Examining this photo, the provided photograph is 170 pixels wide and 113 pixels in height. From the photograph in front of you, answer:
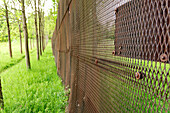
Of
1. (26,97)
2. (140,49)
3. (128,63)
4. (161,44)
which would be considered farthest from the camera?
(26,97)

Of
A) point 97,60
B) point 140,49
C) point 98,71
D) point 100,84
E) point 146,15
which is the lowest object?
point 100,84

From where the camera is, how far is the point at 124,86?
85 cm

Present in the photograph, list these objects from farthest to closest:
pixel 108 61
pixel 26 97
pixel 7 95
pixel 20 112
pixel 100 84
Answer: pixel 7 95, pixel 26 97, pixel 20 112, pixel 100 84, pixel 108 61

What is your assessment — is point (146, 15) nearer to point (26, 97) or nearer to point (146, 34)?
point (146, 34)

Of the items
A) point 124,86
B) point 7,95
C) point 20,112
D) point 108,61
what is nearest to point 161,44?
point 124,86

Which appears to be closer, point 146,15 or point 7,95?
point 146,15

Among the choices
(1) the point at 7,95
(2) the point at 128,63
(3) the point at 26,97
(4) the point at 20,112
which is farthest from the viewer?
(1) the point at 7,95

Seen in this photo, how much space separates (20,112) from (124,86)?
12.2ft

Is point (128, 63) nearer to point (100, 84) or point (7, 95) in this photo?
point (100, 84)

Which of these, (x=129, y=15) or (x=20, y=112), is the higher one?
(x=129, y=15)

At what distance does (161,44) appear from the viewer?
535 mm

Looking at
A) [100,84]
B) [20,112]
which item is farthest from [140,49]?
[20,112]

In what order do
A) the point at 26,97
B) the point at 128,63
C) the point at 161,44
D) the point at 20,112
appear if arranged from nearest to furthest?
the point at 161,44 → the point at 128,63 → the point at 20,112 → the point at 26,97

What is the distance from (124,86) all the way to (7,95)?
5.59 metres
